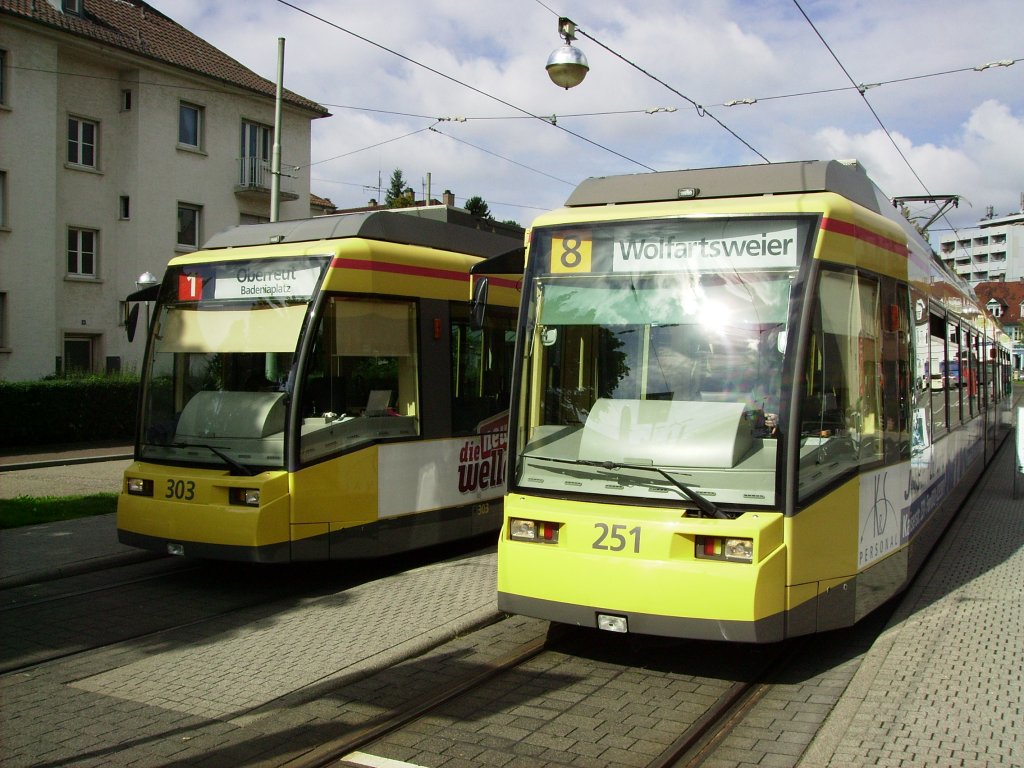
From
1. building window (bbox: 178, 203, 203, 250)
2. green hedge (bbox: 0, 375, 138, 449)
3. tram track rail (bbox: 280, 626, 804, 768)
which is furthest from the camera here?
building window (bbox: 178, 203, 203, 250)

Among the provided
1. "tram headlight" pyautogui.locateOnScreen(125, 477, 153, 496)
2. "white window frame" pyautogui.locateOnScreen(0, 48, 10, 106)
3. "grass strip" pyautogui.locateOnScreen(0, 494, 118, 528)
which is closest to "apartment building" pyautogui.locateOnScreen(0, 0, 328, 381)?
"white window frame" pyautogui.locateOnScreen(0, 48, 10, 106)

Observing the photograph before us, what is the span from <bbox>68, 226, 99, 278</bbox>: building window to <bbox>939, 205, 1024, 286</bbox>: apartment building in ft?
401

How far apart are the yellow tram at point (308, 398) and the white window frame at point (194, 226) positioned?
876 inches

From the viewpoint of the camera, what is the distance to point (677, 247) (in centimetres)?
612

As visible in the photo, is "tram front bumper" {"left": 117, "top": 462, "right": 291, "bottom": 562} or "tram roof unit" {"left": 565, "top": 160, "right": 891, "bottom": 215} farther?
"tram front bumper" {"left": 117, "top": 462, "right": 291, "bottom": 562}

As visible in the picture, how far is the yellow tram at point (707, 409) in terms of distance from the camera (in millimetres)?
5566

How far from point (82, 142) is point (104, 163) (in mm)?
789

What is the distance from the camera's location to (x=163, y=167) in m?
29.3

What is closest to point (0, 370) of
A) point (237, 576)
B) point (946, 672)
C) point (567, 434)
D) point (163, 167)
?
point (163, 167)

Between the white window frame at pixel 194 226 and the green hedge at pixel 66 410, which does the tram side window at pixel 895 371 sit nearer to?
the green hedge at pixel 66 410

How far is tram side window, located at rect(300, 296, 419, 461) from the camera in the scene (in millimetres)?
8117

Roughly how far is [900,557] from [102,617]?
19.7ft

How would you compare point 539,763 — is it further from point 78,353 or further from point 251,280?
point 78,353

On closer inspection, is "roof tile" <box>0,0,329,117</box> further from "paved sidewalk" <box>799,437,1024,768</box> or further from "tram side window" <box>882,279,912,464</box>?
"paved sidewalk" <box>799,437,1024,768</box>
